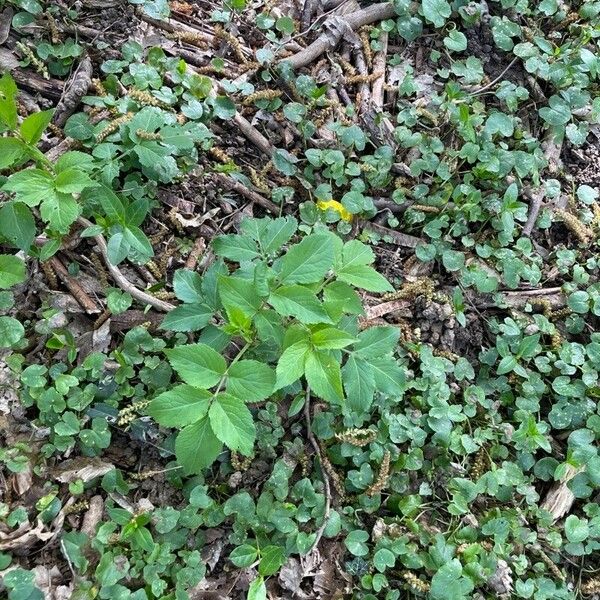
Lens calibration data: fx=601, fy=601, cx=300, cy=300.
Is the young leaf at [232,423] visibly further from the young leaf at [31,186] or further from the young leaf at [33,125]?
the young leaf at [33,125]

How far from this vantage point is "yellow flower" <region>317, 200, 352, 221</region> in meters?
2.43

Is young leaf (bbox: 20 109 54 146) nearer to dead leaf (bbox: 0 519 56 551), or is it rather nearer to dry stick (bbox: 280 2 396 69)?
dry stick (bbox: 280 2 396 69)

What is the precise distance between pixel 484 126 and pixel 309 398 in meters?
1.44

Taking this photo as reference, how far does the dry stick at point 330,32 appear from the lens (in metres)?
2.60

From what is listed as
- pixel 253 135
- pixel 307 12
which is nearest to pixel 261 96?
pixel 253 135

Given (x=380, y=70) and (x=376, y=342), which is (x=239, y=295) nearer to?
(x=376, y=342)

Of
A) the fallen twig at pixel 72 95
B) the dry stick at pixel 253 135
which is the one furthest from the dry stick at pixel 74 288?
the dry stick at pixel 253 135

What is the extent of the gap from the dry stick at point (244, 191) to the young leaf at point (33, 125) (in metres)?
0.68

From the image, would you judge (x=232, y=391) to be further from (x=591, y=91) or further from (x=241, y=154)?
(x=591, y=91)

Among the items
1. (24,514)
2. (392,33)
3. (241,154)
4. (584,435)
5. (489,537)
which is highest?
(392,33)

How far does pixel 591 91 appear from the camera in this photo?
2.84m

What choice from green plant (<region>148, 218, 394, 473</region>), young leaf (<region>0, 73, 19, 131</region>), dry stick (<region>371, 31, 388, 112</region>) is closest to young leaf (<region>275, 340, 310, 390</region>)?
green plant (<region>148, 218, 394, 473</region>)

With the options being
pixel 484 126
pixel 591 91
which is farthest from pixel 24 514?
pixel 591 91

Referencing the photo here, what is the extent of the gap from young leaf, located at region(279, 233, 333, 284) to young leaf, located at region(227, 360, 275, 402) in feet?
0.91
